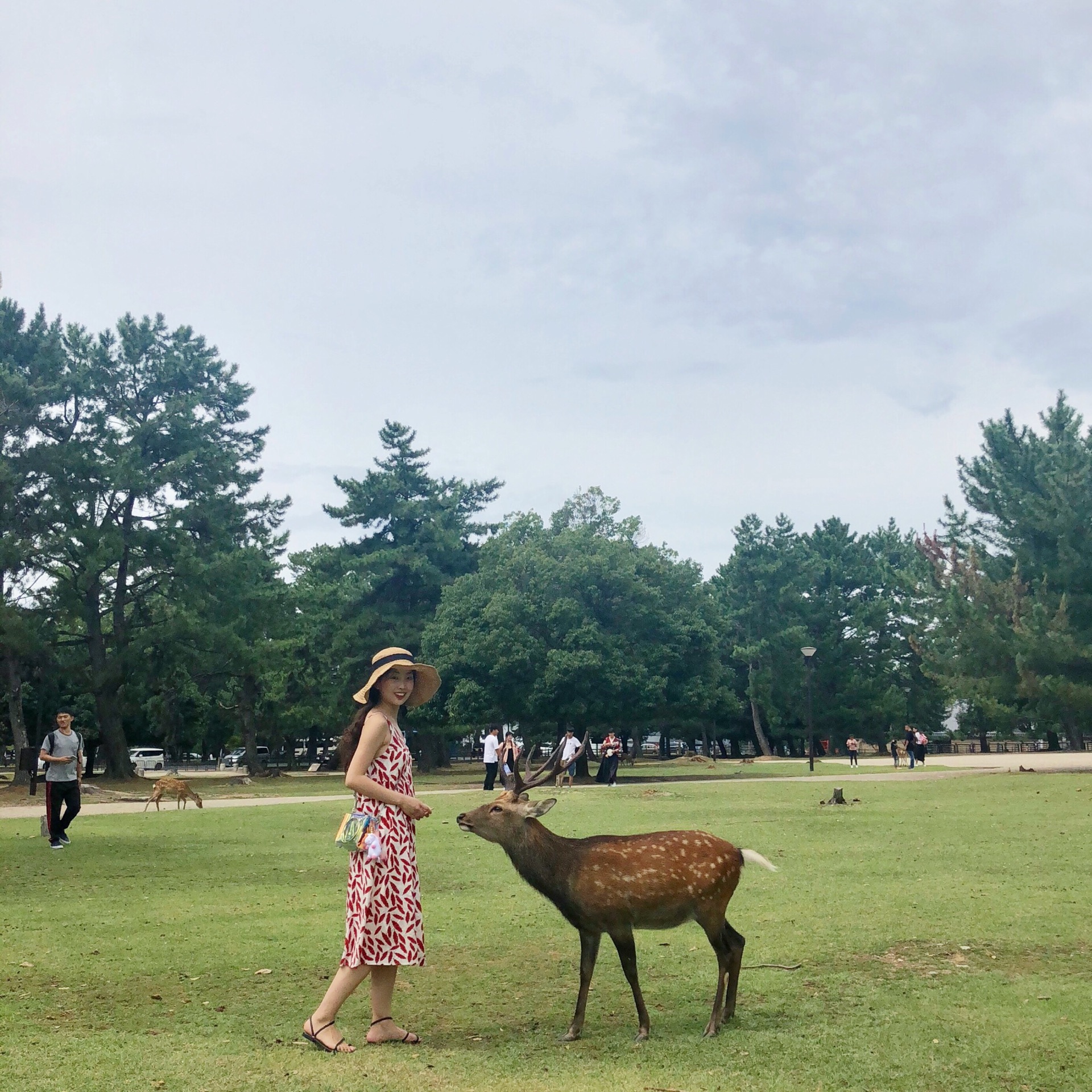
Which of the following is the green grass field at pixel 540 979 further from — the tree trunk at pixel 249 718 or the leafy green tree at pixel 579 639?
the tree trunk at pixel 249 718

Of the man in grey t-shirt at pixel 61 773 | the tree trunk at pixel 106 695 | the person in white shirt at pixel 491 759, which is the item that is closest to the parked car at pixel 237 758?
the tree trunk at pixel 106 695

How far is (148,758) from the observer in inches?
3014

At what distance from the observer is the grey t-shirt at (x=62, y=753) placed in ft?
48.6

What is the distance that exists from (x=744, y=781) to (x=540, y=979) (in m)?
28.1

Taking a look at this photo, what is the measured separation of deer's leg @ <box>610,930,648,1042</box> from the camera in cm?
575

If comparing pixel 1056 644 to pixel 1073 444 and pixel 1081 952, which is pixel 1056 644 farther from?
pixel 1081 952

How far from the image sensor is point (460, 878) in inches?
472

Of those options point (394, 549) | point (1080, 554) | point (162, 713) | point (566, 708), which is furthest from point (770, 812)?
point (162, 713)

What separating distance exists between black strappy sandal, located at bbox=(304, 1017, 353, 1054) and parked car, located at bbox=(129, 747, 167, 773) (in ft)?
218

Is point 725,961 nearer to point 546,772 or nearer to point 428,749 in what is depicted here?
point 546,772

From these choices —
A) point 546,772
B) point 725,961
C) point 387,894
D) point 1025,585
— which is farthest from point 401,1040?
point 1025,585

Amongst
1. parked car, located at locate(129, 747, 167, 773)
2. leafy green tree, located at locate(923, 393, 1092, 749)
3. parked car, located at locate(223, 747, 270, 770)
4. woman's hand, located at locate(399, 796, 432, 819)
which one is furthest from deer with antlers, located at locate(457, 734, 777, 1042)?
parked car, located at locate(129, 747, 167, 773)

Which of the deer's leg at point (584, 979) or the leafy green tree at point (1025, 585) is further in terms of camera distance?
the leafy green tree at point (1025, 585)

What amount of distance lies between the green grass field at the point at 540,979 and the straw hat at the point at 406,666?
5.66 feet
